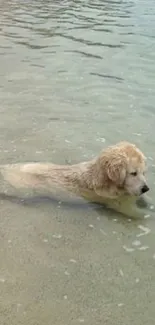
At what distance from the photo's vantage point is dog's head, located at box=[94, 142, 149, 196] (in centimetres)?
683

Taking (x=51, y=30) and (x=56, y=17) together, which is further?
(x=56, y=17)

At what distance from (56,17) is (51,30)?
2.13m

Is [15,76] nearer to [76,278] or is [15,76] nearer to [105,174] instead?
[105,174]

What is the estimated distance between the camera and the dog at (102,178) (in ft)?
22.6

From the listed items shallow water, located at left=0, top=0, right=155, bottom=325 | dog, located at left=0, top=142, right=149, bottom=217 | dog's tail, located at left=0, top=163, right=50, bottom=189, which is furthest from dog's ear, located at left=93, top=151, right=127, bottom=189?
dog's tail, located at left=0, top=163, right=50, bottom=189

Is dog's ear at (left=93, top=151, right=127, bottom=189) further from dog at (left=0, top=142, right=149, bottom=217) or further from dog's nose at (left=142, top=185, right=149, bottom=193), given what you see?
dog's nose at (left=142, top=185, right=149, bottom=193)

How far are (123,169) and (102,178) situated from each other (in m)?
0.40

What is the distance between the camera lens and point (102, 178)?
23.4ft

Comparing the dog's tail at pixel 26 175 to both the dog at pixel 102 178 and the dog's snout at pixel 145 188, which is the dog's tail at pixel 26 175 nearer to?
the dog at pixel 102 178

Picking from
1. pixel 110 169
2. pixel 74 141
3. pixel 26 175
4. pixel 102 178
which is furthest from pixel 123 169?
pixel 74 141

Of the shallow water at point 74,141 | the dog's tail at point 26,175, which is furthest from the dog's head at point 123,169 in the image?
the dog's tail at point 26,175

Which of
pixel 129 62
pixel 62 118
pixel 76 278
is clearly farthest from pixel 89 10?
pixel 76 278

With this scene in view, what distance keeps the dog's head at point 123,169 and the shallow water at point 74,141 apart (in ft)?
1.48

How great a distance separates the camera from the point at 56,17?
18031 millimetres
